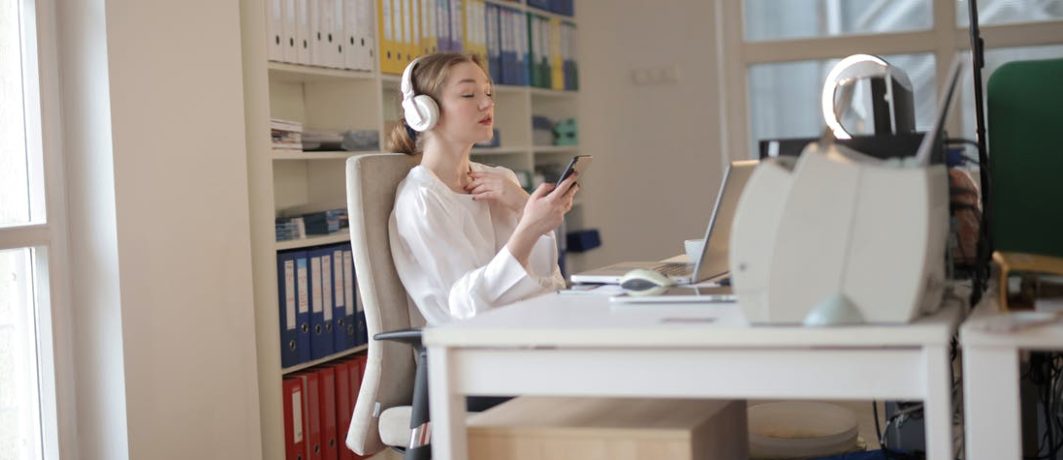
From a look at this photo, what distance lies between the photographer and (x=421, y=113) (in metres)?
2.49

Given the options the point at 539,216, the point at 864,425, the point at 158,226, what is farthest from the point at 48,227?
the point at 864,425

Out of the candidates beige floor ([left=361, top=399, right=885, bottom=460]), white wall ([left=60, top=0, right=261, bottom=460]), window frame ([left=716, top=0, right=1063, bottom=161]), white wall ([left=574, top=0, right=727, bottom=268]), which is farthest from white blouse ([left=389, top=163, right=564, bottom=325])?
window frame ([left=716, top=0, right=1063, bottom=161])

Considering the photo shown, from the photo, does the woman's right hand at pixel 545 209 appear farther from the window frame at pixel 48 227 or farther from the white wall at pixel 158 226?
the window frame at pixel 48 227

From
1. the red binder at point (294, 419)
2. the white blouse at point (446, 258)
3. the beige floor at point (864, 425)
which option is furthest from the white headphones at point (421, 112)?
the beige floor at point (864, 425)

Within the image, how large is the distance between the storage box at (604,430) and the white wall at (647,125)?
351 cm

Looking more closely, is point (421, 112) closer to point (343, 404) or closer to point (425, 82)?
point (425, 82)

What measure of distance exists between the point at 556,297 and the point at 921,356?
678 mm

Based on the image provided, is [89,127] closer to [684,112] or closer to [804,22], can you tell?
[684,112]

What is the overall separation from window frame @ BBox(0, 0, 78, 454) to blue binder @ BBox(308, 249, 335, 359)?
75 cm

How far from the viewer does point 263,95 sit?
10.2 feet

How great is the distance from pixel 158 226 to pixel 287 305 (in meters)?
0.52

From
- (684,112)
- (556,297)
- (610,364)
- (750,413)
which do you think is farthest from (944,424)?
(684,112)

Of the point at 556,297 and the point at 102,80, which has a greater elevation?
the point at 102,80

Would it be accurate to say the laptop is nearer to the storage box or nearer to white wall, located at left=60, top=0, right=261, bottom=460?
the storage box
